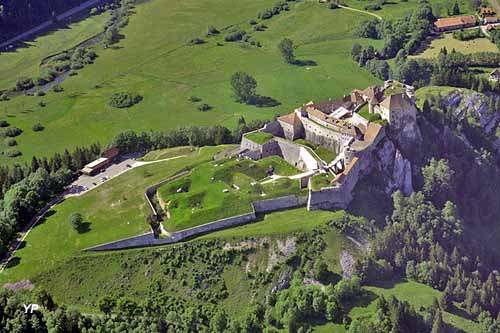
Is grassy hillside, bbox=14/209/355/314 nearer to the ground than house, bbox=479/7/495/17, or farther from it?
nearer to the ground

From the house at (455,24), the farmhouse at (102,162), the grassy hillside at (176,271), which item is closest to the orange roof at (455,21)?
the house at (455,24)

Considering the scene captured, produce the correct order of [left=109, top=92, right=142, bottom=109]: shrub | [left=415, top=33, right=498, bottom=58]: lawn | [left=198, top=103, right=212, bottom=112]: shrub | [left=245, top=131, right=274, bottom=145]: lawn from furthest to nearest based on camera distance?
1. [left=415, top=33, right=498, bottom=58]: lawn
2. [left=109, top=92, right=142, bottom=109]: shrub
3. [left=198, top=103, right=212, bottom=112]: shrub
4. [left=245, top=131, right=274, bottom=145]: lawn

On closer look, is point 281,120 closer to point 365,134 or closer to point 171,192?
point 365,134

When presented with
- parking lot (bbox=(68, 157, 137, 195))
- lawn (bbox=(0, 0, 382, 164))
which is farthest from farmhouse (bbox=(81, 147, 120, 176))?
lawn (bbox=(0, 0, 382, 164))

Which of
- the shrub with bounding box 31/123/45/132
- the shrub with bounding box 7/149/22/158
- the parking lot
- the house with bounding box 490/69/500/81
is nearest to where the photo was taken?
the parking lot

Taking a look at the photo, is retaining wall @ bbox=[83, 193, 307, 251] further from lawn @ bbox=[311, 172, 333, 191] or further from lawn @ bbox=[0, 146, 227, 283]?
lawn @ bbox=[311, 172, 333, 191]

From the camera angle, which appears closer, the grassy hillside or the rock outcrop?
the grassy hillside

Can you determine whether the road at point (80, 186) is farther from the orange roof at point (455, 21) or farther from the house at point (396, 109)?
the orange roof at point (455, 21)
